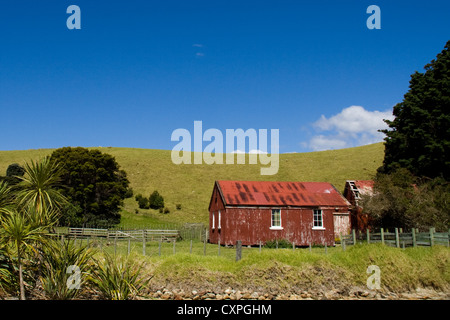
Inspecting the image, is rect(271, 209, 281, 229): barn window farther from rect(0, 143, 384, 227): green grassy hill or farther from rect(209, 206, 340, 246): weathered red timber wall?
rect(0, 143, 384, 227): green grassy hill

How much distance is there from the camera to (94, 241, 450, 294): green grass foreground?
14727 mm

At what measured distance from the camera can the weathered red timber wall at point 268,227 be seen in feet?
107

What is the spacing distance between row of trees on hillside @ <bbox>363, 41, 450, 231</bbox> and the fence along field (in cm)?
138

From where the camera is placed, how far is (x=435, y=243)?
1984 cm

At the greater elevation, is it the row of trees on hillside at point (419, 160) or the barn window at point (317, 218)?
the row of trees on hillside at point (419, 160)

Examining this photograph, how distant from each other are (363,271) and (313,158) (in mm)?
73713

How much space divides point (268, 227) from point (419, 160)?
14.0 m

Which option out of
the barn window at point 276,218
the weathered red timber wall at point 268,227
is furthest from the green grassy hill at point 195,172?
the barn window at point 276,218

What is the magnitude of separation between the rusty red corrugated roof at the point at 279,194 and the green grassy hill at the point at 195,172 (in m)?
20.0

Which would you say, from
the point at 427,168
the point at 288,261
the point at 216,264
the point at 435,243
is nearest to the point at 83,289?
the point at 216,264

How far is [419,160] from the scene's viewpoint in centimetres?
3303

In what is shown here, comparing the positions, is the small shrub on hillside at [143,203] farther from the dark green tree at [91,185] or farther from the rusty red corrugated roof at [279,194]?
the rusty red corrugated roof at [279,194]

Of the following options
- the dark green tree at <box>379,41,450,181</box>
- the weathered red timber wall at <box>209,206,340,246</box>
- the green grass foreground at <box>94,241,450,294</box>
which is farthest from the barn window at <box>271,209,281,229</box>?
the green grass foreground at <box>94,241,450,294</box>
